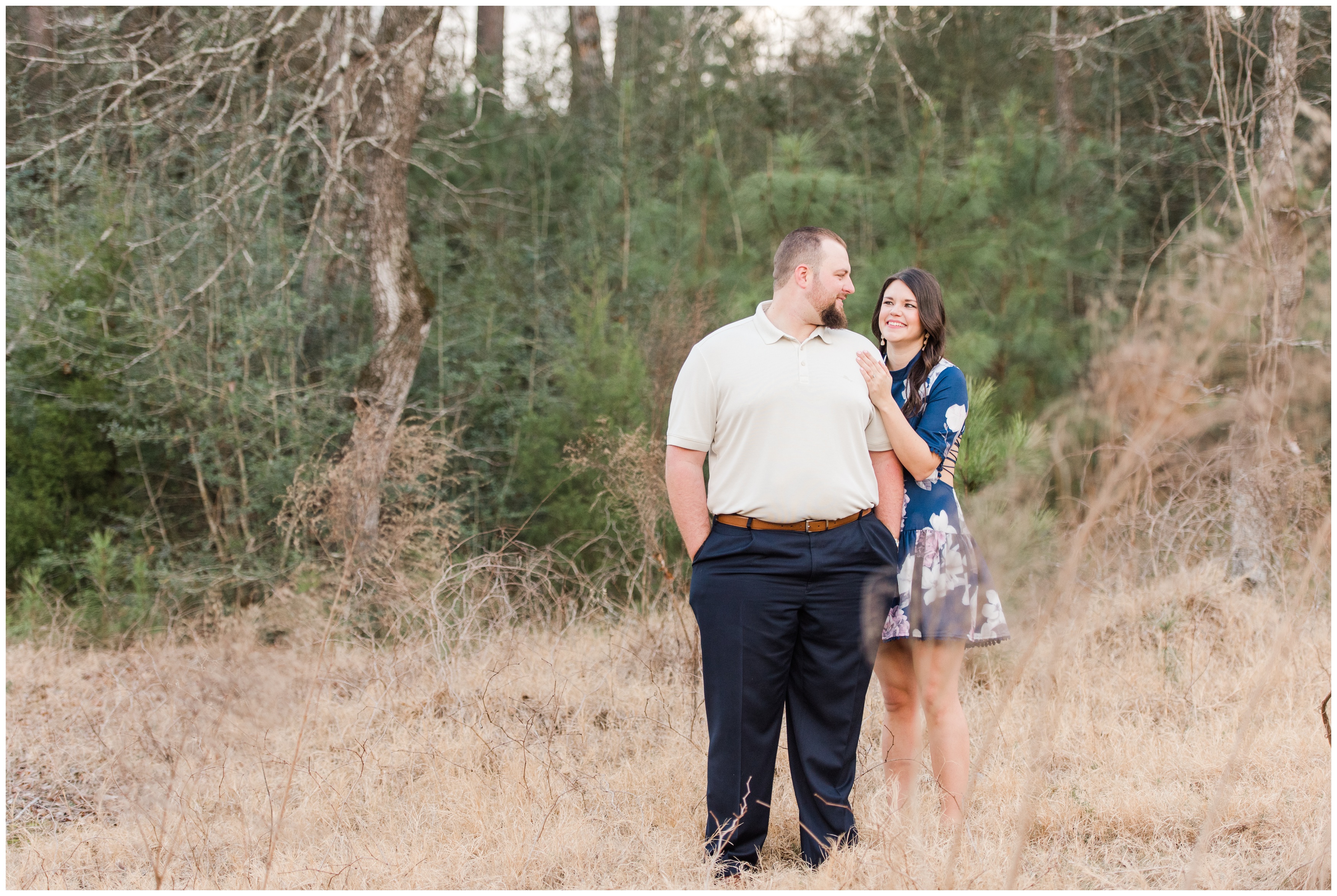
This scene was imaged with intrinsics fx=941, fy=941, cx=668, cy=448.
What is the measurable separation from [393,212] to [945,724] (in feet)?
15.6

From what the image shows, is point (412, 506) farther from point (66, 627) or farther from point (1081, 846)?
point (1081, 846)

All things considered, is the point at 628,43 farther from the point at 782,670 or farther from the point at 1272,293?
the point at 782,670

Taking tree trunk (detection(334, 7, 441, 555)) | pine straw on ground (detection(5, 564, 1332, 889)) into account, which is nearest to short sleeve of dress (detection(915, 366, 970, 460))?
pine straw on ground (detection(5, 564, 1332, 889))

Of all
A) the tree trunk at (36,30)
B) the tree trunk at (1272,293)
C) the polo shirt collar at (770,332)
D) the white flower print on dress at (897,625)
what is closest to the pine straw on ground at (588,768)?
the white flower print on dress at (897,625)

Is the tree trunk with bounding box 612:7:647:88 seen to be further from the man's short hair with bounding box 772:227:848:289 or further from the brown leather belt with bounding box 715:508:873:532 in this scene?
the brown leather belt with bounding box 715:508:873:532

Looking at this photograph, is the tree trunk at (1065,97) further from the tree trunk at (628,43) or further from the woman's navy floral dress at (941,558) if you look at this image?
the woman's navy floral dress at (941,558)

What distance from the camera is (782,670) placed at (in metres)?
2.49

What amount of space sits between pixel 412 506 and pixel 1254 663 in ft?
15.4

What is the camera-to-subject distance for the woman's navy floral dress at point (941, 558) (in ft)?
8.36

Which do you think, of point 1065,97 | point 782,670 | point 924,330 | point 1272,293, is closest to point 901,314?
point 924,330

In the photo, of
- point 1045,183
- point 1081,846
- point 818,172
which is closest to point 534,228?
point 818,172

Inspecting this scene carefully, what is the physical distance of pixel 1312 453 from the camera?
5848 millimetres

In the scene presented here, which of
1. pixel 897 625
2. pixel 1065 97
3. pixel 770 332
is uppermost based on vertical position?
pixel 1065 97

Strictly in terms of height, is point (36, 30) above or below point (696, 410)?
above
